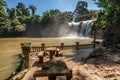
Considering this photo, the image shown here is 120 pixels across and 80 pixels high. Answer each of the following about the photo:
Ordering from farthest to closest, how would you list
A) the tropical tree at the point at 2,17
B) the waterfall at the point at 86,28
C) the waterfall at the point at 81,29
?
1. the tropical tree at the point at 2,17
2. the waterfall at the point at 81,29
3. the waterfall at the point at 86,28

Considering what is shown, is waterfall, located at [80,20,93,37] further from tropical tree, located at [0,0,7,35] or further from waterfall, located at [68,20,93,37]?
tropical tree, located at [0,0,7,35]

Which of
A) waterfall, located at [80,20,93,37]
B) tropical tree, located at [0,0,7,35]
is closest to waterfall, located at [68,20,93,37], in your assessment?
waterfall, located at [80,20,93,37]

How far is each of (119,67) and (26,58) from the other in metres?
5.79

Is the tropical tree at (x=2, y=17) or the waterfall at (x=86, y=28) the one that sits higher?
the tropical tree at (x=2, y=17)

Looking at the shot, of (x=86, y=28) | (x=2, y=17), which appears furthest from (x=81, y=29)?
(x=2, y=17)

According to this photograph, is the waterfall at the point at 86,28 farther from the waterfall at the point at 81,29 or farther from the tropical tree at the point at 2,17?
the tropical tree at the point at 2,17

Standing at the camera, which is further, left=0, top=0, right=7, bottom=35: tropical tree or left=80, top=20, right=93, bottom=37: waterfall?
left=0, top=0, right=7, bottom=35: tropical tree

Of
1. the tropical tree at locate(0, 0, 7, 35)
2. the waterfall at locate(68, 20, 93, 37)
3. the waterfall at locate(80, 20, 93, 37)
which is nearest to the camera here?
the waterfall at locate(80, 20, 93, 37)

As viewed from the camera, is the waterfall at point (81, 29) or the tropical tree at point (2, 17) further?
the tropical tree at point (2, 17)

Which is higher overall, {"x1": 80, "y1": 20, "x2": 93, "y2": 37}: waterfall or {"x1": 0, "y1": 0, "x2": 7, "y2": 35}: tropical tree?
{"x1": 0, "y1": 0, "x2": 7, "y2": 35}: tropical tree

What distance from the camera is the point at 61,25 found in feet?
223

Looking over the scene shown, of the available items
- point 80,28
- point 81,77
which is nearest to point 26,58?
point 81,77

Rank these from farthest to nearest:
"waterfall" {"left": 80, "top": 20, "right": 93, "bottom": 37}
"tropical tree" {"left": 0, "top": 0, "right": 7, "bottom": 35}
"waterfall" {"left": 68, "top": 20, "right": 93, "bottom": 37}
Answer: "tropical tree" {"left": 0, "top": 0, "right": 7, "bottom": 35} < "waterfall" {"left": 68, "top": 20, "right": 93, "bottom": 37} < "waterfall" {"left": 80, "top": 20, "right": 93, "bottom": 37}

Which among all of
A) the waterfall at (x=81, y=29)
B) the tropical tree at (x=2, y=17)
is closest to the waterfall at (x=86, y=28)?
the waterfall at (x=81, y=29)
